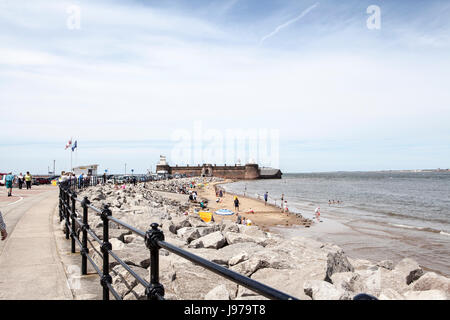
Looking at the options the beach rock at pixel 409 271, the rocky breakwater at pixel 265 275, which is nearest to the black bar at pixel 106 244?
the rocky breakwater at pixel 265 275

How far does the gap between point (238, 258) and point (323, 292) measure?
236cm

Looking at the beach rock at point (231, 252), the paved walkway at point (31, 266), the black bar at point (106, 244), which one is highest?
the black bar at point (106, 244)

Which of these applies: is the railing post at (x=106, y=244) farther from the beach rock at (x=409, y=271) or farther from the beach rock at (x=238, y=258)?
the beach rock at (x=409, y=271)

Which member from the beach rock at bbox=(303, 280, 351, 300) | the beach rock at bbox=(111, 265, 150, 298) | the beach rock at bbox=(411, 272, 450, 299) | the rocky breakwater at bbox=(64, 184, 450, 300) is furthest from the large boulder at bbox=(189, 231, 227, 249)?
the beach rock at bbox=(411, 272, 450, 299)

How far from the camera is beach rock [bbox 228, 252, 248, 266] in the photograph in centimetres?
645

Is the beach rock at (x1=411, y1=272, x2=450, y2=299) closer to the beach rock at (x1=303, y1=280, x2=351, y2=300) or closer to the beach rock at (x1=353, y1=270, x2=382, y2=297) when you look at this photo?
the beach rock at (x1=353, y1=270, x2=382, y2=297)

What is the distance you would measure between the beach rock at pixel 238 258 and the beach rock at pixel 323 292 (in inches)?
74.7

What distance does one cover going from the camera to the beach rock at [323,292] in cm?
420

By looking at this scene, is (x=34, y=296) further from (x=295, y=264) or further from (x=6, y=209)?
(x=6, y=209)
